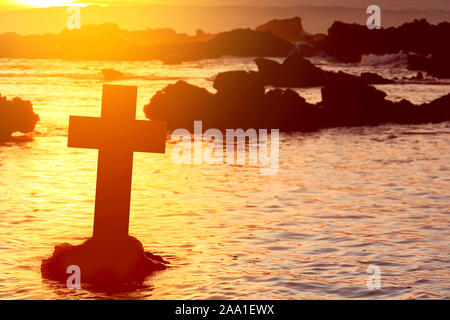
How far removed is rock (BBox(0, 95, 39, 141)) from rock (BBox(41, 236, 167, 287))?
17.0 meters

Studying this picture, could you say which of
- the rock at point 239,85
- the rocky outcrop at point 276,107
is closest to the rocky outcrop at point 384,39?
the rocky outcrop at point 276,107

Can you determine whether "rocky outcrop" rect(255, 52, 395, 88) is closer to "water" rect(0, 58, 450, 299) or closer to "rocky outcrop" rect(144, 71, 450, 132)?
"rocky outcrop" rect(144, 71, 450, 132)

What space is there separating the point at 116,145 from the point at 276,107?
23.9 m

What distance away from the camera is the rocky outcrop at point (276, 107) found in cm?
3244

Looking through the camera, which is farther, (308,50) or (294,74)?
(308,50)

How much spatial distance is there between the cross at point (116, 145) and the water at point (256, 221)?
0.84 m

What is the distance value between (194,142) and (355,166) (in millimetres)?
7330

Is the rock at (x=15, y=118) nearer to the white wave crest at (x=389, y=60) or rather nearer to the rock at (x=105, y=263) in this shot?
the rock at (x=105, y=263)

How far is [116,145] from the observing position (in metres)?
9.66

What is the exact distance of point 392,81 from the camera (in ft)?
224

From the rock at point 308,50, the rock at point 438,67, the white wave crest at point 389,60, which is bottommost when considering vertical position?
the rock at point 438,67

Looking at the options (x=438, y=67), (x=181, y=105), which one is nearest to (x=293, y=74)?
(x=181, y=105)

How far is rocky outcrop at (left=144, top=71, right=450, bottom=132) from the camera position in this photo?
106ft

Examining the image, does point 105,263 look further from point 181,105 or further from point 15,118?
point 181,105
